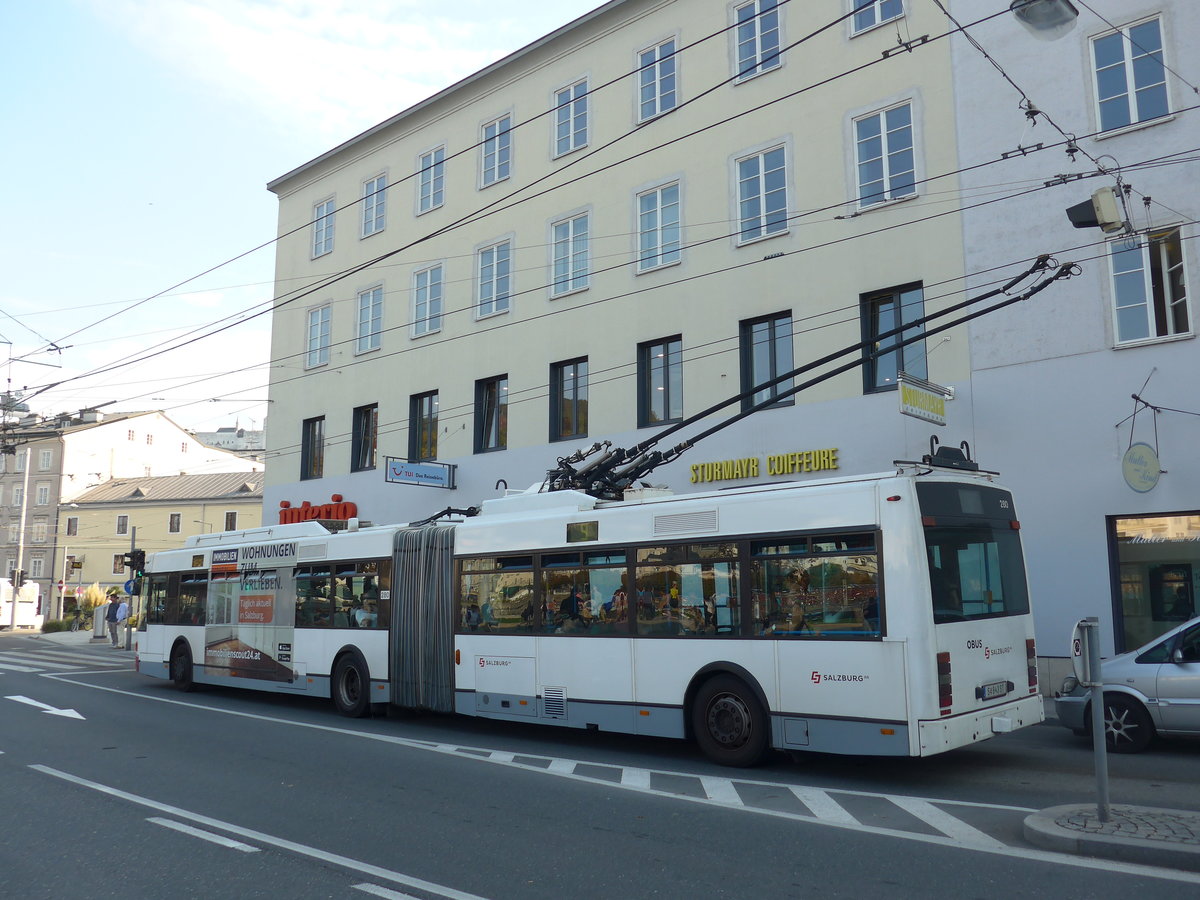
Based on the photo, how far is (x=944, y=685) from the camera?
873 cm

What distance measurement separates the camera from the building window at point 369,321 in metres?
27.6

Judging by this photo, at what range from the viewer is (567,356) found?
880 inches

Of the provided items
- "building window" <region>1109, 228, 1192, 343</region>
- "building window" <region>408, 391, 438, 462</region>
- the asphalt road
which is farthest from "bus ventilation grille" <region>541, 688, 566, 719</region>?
"building window" <region>408, 391, 438, 462</region>

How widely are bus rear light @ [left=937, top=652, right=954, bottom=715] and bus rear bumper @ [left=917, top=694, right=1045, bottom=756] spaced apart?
0.41ft

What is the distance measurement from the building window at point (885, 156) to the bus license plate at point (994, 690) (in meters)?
10.0

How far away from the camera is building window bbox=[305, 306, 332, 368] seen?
96.1 ft

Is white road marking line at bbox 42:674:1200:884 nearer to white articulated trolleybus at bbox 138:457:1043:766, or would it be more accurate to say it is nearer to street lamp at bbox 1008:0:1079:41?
white articulated trolleybus at bbox 138:457:1043:766

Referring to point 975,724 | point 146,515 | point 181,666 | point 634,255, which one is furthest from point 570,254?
point 146,515

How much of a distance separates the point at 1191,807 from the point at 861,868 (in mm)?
3257

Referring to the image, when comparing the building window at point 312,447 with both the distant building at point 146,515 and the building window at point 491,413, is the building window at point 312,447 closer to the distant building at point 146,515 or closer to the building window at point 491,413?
the building window at point 491,413

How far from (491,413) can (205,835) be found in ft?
57.3

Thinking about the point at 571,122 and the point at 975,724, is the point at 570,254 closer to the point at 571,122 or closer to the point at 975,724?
the point at 571,122

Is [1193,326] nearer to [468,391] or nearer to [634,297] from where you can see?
[634,297]

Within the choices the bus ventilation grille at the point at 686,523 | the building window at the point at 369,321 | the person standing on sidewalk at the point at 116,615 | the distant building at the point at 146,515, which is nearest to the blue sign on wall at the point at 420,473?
the building window at the point at 369,321
